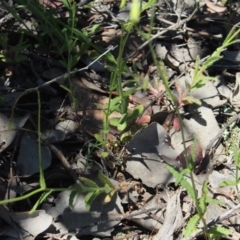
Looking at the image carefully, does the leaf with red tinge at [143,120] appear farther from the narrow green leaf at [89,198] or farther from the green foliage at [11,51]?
the green foliage at [11,51]

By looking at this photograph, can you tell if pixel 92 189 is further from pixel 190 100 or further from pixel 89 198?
pixel 190 100

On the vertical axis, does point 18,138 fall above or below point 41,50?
below

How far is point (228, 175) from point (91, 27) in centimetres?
92

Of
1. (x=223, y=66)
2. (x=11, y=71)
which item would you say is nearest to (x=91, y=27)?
(x=11, y=71)

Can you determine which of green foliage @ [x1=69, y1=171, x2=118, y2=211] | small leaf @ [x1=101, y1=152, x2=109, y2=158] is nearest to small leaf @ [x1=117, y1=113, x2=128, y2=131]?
small leaf @ [x1=101, y1=152, x2=109, y2=158]

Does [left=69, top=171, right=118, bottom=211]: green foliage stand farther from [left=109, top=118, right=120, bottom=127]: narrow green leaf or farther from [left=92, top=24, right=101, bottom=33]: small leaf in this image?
[left=92, top=24, right=101, bottom=33]: small leaf

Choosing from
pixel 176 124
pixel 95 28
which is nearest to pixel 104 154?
pixel 176 124

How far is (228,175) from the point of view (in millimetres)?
1967

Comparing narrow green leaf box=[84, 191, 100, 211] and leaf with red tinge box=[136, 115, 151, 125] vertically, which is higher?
leaf with red tinge box=[136, 115, 151, 125]

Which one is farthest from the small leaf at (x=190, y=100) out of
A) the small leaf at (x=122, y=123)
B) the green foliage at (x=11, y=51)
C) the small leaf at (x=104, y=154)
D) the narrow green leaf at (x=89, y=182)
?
the green foliage at (x=11, y=51)

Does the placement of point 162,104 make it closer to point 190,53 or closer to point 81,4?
point 190,53

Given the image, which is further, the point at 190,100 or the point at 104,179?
the point at 190,100

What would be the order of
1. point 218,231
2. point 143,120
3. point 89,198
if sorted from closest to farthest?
point 218,231
point 89,198
point 143,120

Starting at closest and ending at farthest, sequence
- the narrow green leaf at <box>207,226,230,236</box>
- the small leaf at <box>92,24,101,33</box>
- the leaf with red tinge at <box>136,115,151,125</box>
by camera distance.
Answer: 1. the narrow green leaf at <box>207,226,230,236</box>
2. the leaf with red tinge at <box>136,115,151,125</box>
3. the small leaf at <box>92,24,101,33</box>
